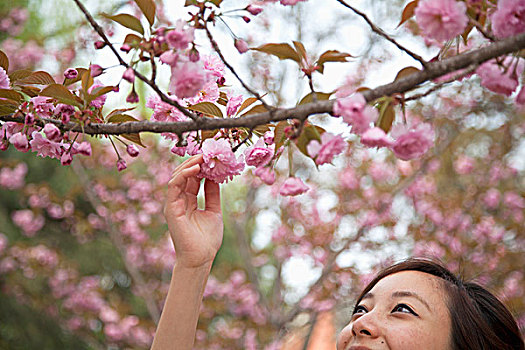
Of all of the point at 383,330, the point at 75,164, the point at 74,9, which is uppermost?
the point at 74,9

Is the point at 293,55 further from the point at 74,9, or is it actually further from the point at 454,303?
the point at 74,9

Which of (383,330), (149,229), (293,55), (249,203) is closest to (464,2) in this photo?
(293,55)

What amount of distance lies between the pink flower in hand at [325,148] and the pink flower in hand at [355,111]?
7 cm

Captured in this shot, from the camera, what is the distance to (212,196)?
1.26 metres

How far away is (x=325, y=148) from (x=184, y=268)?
526 millimetres

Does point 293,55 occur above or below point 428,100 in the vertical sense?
below

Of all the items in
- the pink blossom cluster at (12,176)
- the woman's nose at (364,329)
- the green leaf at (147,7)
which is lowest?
the woman's nose at (364,329)

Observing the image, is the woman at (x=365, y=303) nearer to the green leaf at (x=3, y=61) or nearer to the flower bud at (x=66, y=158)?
the flower bud at (x=66, y=158)

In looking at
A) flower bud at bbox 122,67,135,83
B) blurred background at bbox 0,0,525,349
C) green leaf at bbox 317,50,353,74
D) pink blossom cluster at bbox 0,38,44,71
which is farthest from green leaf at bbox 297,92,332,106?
pink blossom cluster at bbox 0,38,44,71

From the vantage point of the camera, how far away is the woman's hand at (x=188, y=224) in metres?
1.18

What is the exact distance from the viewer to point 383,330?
47.0 inches

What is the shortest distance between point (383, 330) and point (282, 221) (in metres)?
3.04

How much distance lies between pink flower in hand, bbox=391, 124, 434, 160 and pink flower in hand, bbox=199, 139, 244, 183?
1.13 feet

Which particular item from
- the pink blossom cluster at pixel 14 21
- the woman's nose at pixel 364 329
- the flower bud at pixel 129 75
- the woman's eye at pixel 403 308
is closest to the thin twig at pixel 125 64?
the flower bud at pixel 129 75
